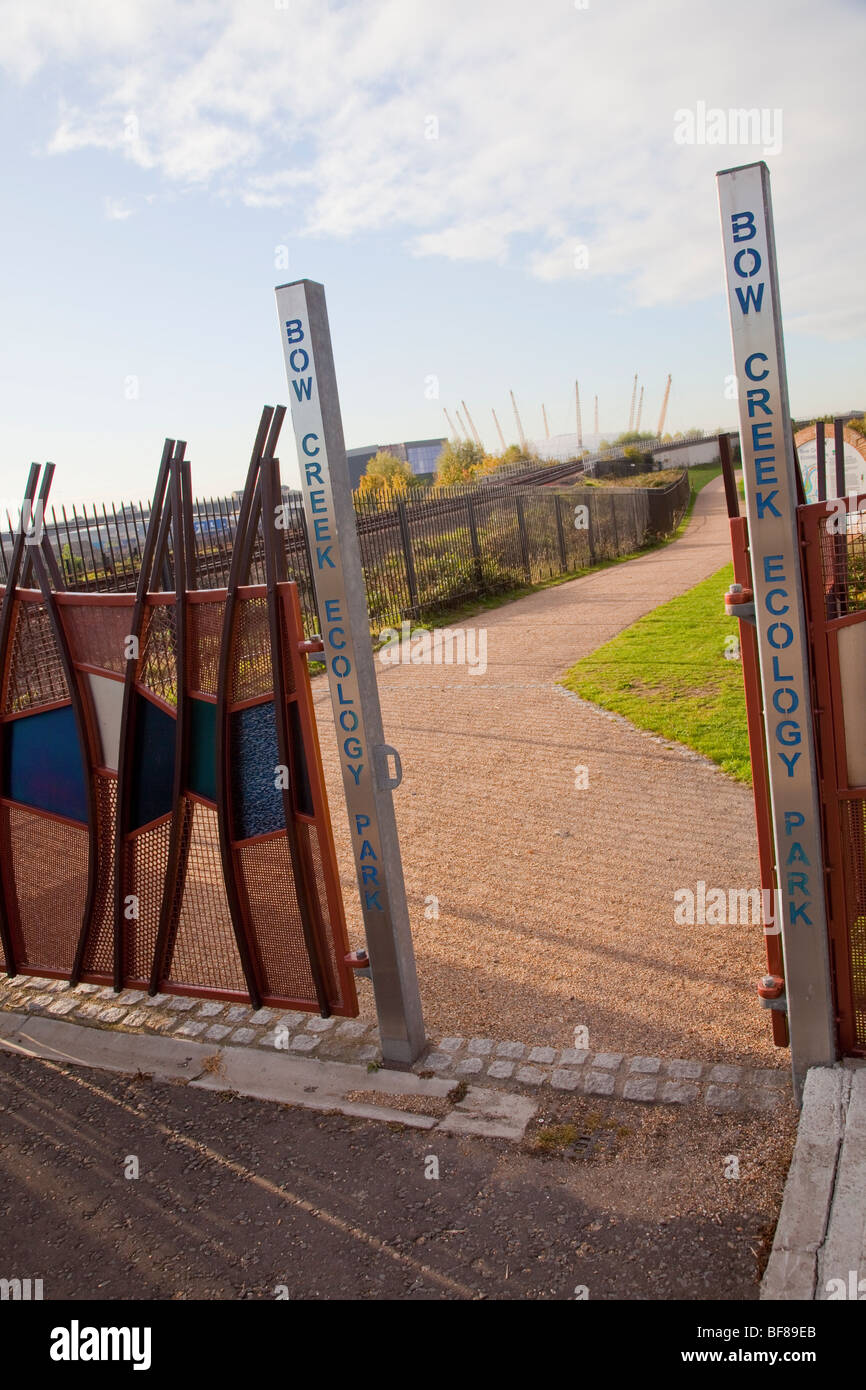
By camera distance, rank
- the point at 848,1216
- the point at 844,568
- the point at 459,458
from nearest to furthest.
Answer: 1. the point at 848,1216
2. the point at 844,568
3. the point at 459,458

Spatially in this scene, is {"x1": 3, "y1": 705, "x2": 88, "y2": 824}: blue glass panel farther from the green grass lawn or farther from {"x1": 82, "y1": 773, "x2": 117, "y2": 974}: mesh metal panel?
the green grass lawn

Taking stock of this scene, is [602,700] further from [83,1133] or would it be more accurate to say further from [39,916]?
[83,1133]

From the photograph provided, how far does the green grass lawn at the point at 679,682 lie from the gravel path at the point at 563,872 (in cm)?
26

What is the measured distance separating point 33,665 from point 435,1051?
102 inches

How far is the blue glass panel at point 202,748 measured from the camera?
425 centimetres

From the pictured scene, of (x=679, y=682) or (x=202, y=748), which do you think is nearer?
(x=202, y=748)

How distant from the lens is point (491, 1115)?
12.8ft

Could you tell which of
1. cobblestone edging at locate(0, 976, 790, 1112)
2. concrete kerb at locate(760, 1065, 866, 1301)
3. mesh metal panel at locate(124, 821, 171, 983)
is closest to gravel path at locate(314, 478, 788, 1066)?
cobblestone edging at locate(0, 976, 790, 1112)

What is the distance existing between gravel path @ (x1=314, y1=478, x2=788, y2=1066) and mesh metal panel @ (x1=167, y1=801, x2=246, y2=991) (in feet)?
2.45

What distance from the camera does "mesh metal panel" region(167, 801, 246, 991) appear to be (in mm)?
4637

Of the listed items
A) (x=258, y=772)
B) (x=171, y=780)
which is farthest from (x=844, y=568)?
(x=171, y=780)

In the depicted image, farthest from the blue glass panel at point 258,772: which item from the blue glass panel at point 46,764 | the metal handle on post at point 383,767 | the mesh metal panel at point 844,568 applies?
the mesh metal panel at point 844,568

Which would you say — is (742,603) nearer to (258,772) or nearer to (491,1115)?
(258,772)
